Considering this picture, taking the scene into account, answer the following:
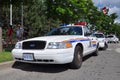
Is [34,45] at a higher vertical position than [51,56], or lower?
higher

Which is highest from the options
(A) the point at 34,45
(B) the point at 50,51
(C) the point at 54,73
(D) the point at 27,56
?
(A) the point at 34,45

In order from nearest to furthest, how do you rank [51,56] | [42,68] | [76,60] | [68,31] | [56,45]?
1. [51,56]
2. [56,45]
3. [76,60]
4. [42,68]
5. [68,31]

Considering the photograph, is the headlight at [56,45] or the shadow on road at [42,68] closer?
the headlight at [56,45]

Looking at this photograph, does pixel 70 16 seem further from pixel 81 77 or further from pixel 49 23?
pixel 49 23

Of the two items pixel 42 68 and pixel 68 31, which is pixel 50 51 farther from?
pixel 68 31

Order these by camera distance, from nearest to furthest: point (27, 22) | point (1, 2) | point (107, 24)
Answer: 1. point (1, 2)
2. point (27, 22)
3. point (107, 24)

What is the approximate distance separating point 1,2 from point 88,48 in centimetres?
505

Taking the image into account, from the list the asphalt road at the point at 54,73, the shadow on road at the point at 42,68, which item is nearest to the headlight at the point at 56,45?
the asphalt road at the point at 54,73

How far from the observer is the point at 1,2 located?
1205 cm

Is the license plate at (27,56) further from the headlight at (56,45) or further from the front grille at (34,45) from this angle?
the headlight at (56,45)

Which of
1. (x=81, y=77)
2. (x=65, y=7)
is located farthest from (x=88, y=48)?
(x=65, y=7)

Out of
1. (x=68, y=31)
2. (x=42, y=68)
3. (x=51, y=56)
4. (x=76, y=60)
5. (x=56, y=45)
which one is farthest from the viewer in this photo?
(x=68, y=31)

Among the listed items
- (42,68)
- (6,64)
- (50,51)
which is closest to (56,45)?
(50,51)

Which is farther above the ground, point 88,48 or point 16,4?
point 16,4
